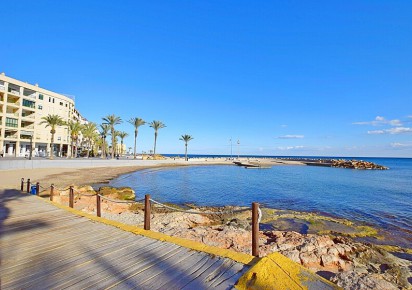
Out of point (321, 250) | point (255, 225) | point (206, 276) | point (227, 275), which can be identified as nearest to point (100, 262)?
point (206, 276)

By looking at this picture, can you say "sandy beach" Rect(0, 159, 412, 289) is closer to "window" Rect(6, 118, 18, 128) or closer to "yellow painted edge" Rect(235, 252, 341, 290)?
"yellow painted edge" Rect(235, 252, 341, 290)

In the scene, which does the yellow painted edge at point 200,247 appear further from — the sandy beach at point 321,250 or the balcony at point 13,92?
the balcony at point 13,92

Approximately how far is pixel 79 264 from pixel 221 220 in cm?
995

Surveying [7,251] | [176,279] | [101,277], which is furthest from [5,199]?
[176,279]

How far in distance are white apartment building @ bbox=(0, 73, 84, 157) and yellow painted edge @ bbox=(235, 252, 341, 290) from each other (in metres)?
50.9

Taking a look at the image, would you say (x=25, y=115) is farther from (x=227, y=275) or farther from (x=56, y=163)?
(x=227, y=275)

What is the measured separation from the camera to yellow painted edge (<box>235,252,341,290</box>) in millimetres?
3576

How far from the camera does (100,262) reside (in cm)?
457

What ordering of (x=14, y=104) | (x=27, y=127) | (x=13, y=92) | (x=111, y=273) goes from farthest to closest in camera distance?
(x=27, y=127) → (x=13, y=92) → (x=14, y=104) → (x=111, y=273)

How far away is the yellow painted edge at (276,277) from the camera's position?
3.58 meters

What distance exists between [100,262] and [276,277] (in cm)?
349

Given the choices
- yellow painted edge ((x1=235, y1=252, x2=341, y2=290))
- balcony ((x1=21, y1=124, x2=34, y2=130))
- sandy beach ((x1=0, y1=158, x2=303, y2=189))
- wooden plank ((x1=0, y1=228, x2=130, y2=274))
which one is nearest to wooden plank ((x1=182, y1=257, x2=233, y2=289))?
yellow painted edge ((x1=235, y1=252, x2=341, y2=290))

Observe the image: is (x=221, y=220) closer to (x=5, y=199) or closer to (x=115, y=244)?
(x=115, y=244)

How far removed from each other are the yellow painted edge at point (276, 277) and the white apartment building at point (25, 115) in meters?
50.9
